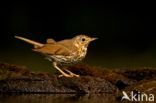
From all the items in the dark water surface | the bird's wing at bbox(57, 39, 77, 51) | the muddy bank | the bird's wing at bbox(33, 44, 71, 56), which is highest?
the bird's wing at bbox(57, 39, 77, 51)

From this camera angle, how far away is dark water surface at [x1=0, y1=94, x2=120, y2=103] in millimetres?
16609

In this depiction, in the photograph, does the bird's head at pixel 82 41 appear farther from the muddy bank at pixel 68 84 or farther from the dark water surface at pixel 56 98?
the dark water surface at pixel 56 98

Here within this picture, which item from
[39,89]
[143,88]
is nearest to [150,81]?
[143,88]

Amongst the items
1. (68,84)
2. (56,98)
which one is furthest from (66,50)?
(56,98)

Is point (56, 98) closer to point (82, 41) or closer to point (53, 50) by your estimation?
point (53, 50)

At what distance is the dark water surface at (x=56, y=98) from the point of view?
16.6 m

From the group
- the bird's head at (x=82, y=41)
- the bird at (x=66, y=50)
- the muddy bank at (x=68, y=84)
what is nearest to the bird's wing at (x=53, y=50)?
the bird at (x=66, y=50)

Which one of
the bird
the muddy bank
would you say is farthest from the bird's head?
the muddy bank

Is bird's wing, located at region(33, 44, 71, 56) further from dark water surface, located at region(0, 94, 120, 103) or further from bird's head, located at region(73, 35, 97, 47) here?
dark water surface, located at region(0, 94, 120, 103)

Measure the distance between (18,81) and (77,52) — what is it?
2.86 ft

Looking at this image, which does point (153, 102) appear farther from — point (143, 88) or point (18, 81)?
point (18, 81)

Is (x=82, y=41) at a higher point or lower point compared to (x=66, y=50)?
higher

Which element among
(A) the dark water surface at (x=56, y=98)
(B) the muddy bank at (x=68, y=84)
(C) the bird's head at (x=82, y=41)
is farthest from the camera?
(B) the muddy bank at (x=68, y=84)

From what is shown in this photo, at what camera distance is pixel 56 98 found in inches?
665
